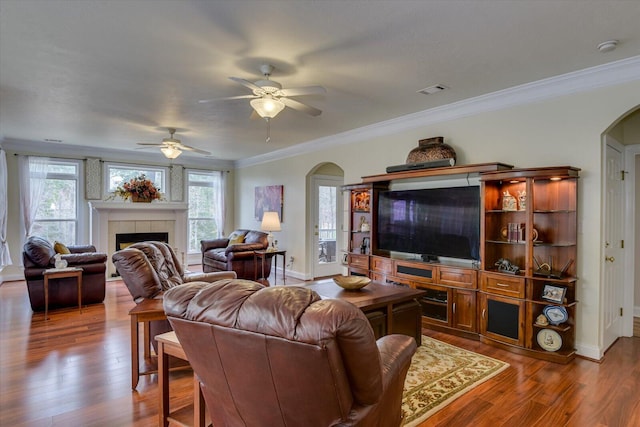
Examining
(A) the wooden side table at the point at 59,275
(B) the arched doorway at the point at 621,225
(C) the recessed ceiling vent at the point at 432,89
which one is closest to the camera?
(B) the arched doorway at the point at 621,225

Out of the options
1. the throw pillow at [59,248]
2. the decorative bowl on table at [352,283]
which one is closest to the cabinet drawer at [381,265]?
the decorative bowl on table at [352,283]

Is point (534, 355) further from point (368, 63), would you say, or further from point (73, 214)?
point (73, 214)

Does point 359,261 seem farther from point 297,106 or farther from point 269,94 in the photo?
point 269,94

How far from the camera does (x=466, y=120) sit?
13.9ft

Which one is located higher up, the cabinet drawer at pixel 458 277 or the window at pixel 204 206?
the window at pixel 204 206

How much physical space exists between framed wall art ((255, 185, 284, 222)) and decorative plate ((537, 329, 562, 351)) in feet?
17.5

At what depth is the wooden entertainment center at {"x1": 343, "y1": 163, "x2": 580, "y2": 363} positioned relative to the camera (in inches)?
129

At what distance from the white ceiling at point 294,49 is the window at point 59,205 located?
279 centimetres

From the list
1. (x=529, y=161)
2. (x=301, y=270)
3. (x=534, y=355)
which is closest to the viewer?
(x=534, y=355)

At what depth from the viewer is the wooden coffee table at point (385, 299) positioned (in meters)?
3.07

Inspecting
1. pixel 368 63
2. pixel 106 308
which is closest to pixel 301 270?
pixel 106 308

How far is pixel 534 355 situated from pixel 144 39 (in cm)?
435

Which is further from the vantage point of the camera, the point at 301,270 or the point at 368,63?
the point at 301,270

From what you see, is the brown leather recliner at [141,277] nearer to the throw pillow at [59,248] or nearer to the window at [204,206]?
the throw pillow at [59,248]
